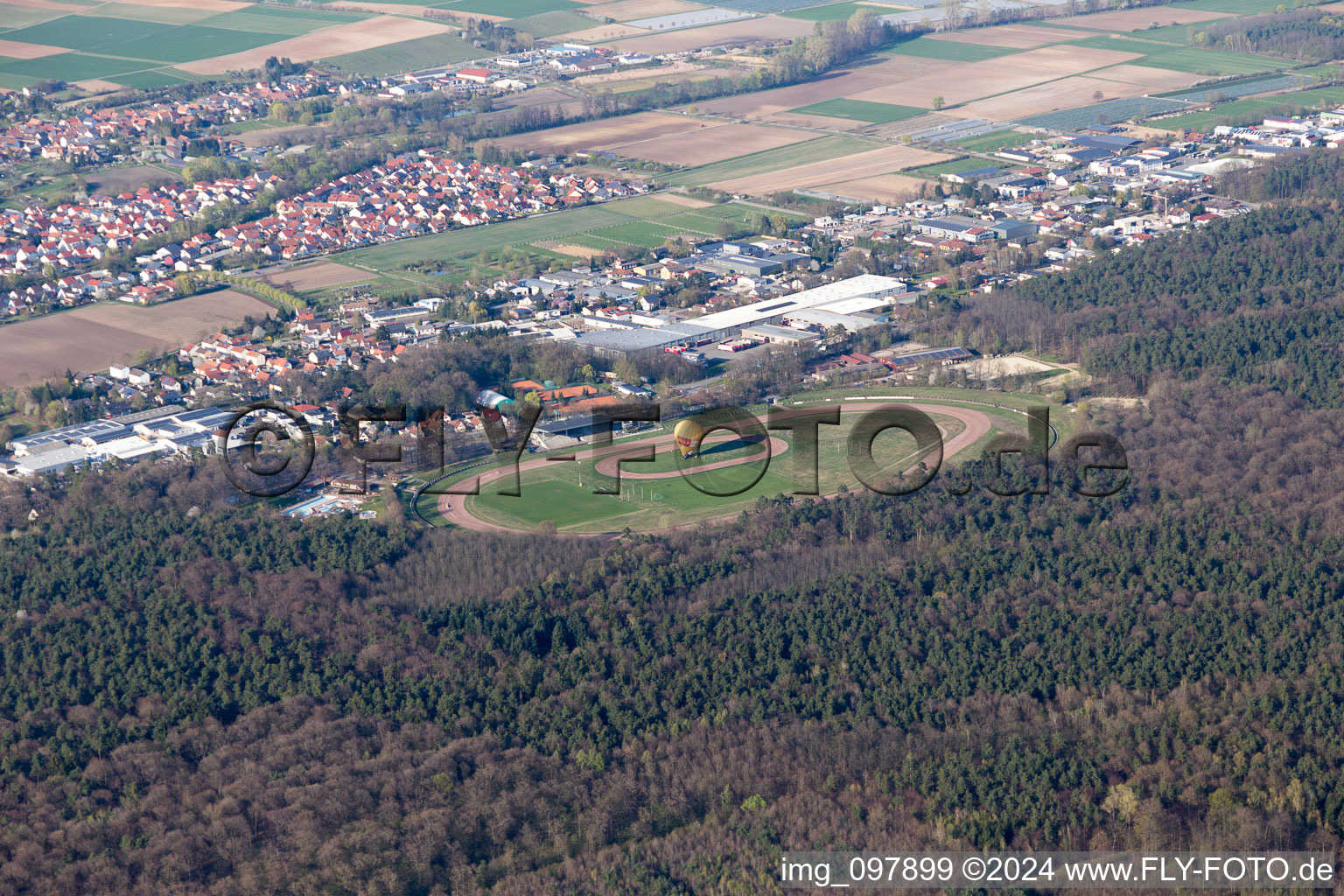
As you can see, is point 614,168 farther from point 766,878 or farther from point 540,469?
point 766,878

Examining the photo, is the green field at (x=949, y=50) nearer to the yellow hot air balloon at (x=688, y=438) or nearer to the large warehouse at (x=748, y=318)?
the large warehouse at (x=748, y=318)

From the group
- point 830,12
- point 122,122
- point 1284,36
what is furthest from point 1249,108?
point 122,122

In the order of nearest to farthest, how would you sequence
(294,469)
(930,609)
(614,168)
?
(930,609)
(294,469)
(614,168)

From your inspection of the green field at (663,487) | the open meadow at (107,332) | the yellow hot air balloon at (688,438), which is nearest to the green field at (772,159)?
the open meadow at (107,332)

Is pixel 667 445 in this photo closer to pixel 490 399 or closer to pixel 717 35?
pixel 490 399

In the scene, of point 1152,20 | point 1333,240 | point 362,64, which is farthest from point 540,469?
point 1152,20
